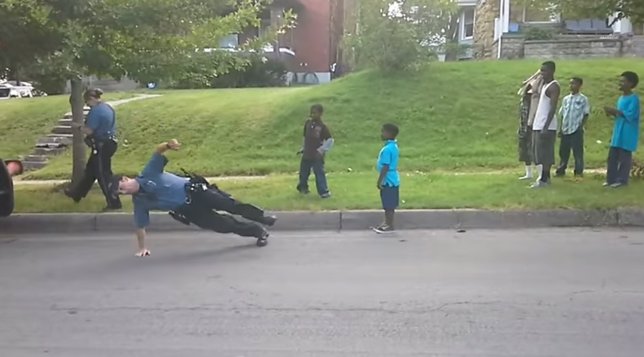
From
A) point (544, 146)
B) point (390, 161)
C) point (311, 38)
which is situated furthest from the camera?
point (311, 38)

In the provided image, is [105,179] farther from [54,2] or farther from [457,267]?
[457,267]

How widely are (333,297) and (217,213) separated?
2.50 meters

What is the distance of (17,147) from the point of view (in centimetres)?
1636

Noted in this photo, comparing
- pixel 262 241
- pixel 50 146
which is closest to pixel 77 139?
pixel 50 146

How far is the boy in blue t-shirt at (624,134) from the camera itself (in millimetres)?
10188

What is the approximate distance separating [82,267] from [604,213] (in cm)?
616

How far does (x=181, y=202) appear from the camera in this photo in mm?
7734

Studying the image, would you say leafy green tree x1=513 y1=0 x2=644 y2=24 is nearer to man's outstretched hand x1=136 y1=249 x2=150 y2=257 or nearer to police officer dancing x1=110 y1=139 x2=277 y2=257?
police officer dancing x1=110 y1=139 x2=277 y2=257

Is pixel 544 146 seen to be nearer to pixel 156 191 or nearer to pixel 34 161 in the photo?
pixel 156 191

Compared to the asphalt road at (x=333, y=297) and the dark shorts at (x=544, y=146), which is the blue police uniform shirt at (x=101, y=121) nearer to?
the asphalt road at (x=333, y=297)

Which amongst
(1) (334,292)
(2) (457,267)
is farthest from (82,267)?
(2) (457,267)

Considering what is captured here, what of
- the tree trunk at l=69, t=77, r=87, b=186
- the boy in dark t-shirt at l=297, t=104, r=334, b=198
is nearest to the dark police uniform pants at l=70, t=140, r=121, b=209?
the tree trunk at l=69, t=77, r=87, b=186

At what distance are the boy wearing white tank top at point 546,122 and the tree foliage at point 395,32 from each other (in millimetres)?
6453

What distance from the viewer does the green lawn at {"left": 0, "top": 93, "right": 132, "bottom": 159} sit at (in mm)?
16406
